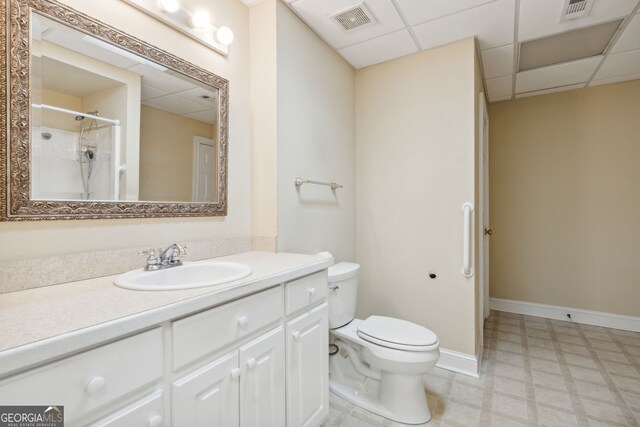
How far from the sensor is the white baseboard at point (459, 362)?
2105 millimetres

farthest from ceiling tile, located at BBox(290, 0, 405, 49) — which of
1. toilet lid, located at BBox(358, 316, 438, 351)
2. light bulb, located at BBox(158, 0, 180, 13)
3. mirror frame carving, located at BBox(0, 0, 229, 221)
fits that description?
toilet lid, located at BBox(358, 316, 438, 351)

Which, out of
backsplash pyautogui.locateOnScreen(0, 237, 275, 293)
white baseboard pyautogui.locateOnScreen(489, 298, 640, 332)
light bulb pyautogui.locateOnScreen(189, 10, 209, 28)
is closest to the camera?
backsplash pyautogui.locateOnScreen(0, 237, 275, 293)

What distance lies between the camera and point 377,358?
5.49ft

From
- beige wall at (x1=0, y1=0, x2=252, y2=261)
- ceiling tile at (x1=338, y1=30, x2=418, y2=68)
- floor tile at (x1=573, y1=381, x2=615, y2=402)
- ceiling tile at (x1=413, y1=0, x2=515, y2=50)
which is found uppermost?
ceiling tile at (x1=338, y1=30, x2=418, y2=68)

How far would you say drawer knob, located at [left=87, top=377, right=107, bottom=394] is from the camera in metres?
0.66

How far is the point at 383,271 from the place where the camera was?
2.52 m

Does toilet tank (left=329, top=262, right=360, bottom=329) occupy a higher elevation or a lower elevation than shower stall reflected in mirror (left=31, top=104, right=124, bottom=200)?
lower

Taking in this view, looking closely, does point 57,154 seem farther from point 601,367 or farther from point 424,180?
point 601,367

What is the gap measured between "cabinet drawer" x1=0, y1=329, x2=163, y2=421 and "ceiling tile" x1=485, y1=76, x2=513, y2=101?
3.30m

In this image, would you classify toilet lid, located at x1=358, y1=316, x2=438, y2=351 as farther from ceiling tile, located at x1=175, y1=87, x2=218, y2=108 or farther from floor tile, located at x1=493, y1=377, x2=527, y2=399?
ceiling tile, located at x1=175, y1=87, x2=218, y2=108

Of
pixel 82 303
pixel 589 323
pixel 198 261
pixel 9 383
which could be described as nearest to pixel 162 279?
pixel 198 261

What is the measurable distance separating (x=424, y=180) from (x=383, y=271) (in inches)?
31.4

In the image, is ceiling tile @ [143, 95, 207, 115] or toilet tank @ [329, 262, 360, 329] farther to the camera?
toilet tank @ [329, 262, 360, 329]

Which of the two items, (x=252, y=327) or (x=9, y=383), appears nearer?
(x=9, y=383)
